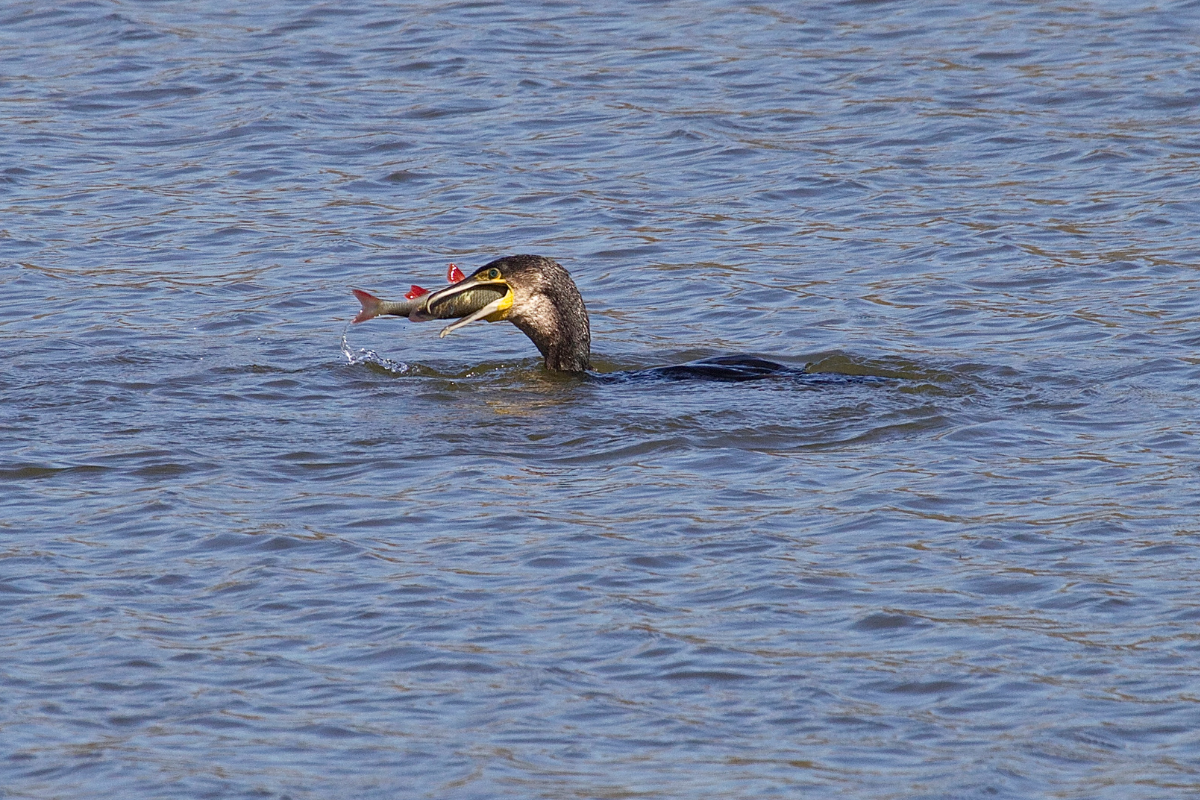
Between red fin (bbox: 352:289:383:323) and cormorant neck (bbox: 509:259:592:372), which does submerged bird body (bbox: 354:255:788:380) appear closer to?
cormorant neck (bbox: 509:259:592:372)

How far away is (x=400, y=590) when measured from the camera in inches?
260

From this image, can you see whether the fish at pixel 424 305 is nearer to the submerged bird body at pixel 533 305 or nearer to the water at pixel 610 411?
the submerged bird body at pixel 533 305

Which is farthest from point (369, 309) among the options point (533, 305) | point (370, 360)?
point (533, 305)

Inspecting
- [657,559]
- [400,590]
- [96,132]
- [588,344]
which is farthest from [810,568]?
[96,132]

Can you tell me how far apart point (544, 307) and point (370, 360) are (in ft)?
3.45

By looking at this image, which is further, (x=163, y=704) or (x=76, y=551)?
(x=76, y=551)

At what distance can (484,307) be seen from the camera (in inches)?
398

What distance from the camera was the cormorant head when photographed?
1006cm

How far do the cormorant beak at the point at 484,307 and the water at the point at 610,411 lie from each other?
32cm

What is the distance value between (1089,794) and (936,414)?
3867 mm

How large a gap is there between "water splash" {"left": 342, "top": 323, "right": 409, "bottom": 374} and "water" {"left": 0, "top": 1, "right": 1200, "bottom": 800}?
11cm

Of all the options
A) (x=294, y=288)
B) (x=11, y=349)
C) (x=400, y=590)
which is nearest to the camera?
(x=400, y=590)

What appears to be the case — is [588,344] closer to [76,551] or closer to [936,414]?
[936,414]

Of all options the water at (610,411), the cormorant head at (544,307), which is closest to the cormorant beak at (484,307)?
the cormorant head at (544,307)
